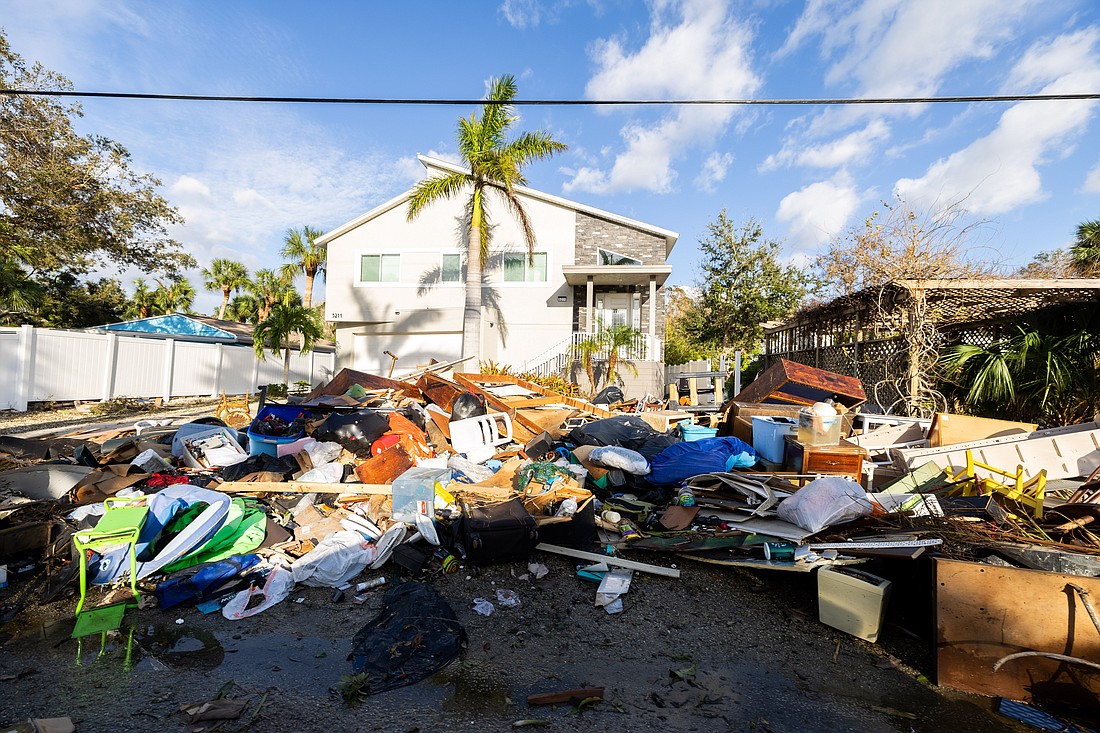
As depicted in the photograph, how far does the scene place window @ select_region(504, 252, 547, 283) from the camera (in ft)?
53.4

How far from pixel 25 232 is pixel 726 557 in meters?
20.6

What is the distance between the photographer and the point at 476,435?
21.6 feet

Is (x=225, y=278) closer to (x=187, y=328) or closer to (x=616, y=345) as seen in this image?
(x=187, y=328)

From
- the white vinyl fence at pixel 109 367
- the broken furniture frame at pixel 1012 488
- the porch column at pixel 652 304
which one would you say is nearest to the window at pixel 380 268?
the white vinyl fence at pixel 109 367

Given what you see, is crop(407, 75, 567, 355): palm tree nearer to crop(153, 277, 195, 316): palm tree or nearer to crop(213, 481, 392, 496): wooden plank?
crop(213, 481, 392, 496): wooden plank

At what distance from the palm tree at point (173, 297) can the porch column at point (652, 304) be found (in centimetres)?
2574

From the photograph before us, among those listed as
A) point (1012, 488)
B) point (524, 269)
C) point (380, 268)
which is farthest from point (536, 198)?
point (1012, 488)

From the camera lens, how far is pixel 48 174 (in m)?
14.2

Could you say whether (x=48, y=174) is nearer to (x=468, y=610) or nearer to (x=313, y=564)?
(x=313, y=564)

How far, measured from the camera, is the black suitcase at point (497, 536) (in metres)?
3.95

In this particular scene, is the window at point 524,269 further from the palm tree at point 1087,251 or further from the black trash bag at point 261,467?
the palm tree at point 1087,251

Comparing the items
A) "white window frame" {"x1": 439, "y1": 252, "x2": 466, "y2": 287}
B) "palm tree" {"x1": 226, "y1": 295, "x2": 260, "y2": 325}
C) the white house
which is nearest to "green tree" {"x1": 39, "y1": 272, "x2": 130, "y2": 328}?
"palm tree" {"x1": 226, "y1": 295, "x2": 260, "y2": 325}

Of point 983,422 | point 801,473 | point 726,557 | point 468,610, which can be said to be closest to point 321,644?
point 468,610

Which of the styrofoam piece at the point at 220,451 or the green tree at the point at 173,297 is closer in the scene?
the styrofoam piece at the point at 220,451
